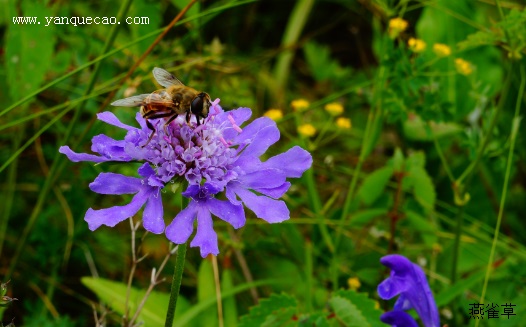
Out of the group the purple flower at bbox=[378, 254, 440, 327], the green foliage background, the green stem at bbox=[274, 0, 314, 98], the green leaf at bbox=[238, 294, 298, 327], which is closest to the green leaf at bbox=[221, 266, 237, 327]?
the green foliage background

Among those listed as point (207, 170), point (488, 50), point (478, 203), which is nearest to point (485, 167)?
point (478, 203)

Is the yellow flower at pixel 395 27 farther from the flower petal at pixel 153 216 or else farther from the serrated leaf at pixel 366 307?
the flower petal at pixel 153 216

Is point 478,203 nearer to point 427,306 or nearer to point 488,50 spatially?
point 488,50

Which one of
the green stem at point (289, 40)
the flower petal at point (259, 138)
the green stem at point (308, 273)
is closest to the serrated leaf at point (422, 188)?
the green stem at point (308, 273)

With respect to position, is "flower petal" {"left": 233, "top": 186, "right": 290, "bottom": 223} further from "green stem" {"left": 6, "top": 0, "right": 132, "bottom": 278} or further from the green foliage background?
"green stem" {"left": 6, "top": 0, "right": 132, "bottom": 278}

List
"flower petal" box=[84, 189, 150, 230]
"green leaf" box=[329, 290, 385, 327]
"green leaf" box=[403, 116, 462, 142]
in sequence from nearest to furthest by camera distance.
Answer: "flower petal" box=[84, 189, 150, 230], "green leaf" box=[329, 290, 385, 327], "green leaf" box=[403, 116, 462, 142]

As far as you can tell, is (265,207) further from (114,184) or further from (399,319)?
(399,319)

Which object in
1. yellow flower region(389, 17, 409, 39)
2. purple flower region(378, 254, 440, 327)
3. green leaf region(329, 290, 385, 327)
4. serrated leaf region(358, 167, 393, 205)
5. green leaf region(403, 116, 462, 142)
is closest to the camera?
purple flower region(378, 254, 440, 327)
